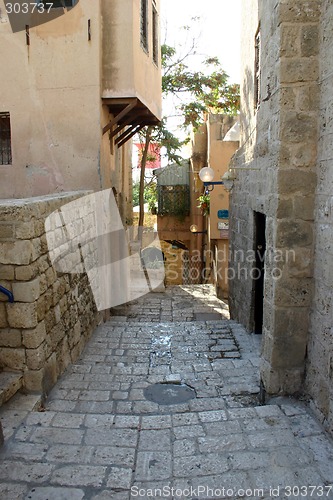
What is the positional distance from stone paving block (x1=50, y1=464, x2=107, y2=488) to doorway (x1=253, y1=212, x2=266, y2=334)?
14.8ft

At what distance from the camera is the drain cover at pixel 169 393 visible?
5.02 m

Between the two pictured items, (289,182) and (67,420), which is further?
(289,182)

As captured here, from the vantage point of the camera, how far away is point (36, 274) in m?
4.64

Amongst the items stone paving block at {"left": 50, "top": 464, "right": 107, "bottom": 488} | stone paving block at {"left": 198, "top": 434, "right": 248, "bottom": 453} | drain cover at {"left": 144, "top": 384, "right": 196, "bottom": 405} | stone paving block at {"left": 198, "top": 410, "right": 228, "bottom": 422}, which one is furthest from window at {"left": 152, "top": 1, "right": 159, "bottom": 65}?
stone paving block at {"left": 50, "top": 464, "right": 107, "bottom": 488}

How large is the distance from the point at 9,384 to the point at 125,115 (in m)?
6.69

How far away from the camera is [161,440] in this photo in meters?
3.75

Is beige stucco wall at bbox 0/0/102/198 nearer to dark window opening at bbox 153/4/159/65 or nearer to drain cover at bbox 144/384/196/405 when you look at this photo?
dark window opening at bbox 153/4/159/65

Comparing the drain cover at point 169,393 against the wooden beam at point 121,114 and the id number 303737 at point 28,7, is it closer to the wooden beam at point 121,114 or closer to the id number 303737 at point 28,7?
the wooden beam at point 121,114

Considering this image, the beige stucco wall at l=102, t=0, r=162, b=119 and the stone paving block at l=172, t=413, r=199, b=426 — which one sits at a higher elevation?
the beige stucco wall at l=102, t=0, r=162, b=119

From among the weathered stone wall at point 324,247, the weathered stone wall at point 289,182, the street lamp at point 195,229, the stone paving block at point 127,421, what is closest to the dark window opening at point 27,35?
the weathered stone wall at point 289,182

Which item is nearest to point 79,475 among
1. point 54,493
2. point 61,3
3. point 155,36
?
point 54,493

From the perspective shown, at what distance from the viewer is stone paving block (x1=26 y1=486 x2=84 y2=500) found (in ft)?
9.91

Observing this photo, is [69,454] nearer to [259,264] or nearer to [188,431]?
[188,431]

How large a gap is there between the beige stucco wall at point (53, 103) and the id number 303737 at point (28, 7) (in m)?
0.27
